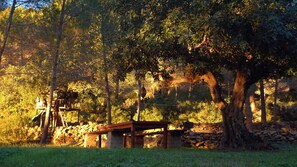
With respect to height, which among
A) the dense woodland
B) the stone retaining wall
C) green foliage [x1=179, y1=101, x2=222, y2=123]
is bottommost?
the stone retaining wall

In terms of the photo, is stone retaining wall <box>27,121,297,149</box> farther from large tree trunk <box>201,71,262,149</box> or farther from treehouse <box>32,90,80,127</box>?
large tree trunk <box>201,71,262,149</box>

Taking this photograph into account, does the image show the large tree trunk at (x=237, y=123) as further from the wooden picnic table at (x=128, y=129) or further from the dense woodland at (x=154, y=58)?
the wooden picnic table at (x=128, y=129)

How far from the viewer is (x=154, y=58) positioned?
16.1 meters

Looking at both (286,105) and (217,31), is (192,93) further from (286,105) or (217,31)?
(217,31)

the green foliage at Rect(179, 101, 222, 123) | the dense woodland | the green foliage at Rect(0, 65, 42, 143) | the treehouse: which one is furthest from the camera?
the treehouse

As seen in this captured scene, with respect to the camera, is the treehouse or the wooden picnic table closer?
the wooden picnic table

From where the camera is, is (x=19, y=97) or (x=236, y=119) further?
(x=19, y=97)

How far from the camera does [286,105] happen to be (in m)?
28.9

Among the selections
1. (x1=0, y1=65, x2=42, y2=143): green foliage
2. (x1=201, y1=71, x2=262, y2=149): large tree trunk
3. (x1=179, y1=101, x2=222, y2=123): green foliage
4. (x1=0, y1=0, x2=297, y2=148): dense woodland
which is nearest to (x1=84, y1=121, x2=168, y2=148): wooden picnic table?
(x1=0, y1=0, x2=297, y2=148): dense woodland

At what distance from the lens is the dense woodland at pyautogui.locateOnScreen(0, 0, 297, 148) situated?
12.1 meters

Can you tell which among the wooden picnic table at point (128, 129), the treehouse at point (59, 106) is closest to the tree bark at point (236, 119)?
the wooden picnic table at point (128, 129)

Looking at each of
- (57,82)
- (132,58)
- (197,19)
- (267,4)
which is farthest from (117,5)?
(57,82)

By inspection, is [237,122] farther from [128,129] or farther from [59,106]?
[59,106]

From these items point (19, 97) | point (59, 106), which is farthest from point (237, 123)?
point (19, 97)
